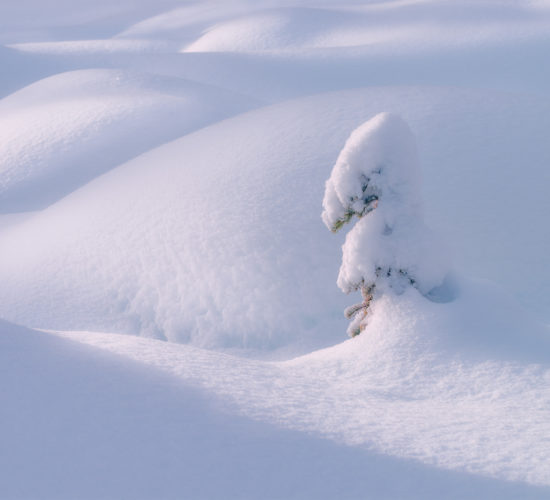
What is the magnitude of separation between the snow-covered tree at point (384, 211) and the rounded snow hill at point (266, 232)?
154 cm

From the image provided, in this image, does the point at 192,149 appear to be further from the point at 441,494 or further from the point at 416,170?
the point at 441,494

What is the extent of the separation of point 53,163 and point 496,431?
374 inches

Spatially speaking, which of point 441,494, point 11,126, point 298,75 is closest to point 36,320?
point 441,494

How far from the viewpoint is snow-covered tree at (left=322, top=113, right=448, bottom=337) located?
384cm

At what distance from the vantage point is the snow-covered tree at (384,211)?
12.6 feet

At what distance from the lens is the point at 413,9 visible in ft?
63.0

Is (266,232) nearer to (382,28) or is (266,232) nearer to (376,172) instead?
(376,172)

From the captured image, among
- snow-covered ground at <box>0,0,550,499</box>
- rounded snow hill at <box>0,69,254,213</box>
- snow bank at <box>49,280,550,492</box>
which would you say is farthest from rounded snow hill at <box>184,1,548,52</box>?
snow bank at <box>49,280,550,492</box>

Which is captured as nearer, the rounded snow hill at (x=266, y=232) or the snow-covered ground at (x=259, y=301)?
the snow-covered ground at (x=259, y=301)

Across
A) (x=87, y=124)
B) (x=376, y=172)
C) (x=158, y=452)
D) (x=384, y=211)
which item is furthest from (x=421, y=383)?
(x=87, y=124)

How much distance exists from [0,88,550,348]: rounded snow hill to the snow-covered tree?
5.04ft

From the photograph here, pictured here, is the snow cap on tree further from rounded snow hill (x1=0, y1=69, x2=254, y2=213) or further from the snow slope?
rounded snow hill (x1=0, y1=69, x2=254, y2=213)

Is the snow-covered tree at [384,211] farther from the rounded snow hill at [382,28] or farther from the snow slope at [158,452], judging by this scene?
the rounded snow hill at [382,28]

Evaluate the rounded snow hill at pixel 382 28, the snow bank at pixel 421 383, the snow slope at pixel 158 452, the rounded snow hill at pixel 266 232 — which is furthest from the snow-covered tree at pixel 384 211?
the rounded snow hill at pixel 382 28
